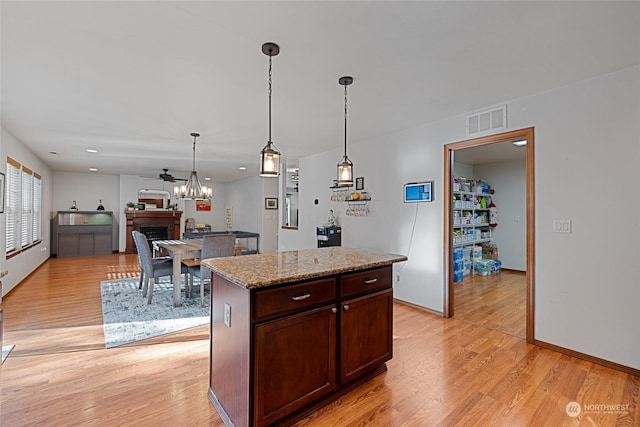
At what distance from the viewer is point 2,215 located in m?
4.13

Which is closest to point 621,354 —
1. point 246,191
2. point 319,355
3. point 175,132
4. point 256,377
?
point 319,355

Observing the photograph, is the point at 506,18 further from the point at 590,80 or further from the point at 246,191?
the point at 246,191

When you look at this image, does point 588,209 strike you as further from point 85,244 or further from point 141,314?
point 85,244

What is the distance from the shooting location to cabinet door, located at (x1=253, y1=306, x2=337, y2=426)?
1633mm

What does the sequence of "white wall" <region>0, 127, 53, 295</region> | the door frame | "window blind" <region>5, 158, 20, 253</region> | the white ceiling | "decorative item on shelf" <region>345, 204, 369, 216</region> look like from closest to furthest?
the white ceiling < the door frame < "white wall" <region>0, 127, 53, 295</region> < "window blind" <region>5, 158, 20, 253</region> < "decorative item on shelf" <region>345, 204, 369, 216</region>

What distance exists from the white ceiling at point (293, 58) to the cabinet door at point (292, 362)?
1761mm

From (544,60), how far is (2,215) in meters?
6.28

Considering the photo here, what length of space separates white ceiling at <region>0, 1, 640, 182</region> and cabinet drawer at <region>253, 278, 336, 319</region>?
156 centimetres

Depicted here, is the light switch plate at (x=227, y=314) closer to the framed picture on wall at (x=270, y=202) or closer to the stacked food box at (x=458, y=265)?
the stacked food box at (x=458, y=265)

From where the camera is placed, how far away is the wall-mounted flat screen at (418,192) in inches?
150

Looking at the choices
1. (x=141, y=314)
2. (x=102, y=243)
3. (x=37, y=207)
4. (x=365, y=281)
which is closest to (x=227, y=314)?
(x=365, y=281)

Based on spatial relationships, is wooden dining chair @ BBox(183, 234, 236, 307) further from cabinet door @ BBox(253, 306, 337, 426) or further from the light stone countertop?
cabinet door @ BBox(253, 306, 337, 426)

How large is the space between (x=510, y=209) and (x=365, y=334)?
5.57 meters

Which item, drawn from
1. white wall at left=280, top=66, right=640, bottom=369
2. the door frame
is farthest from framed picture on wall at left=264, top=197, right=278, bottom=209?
white wall at left=280, top=66, right=640, bottom=369
